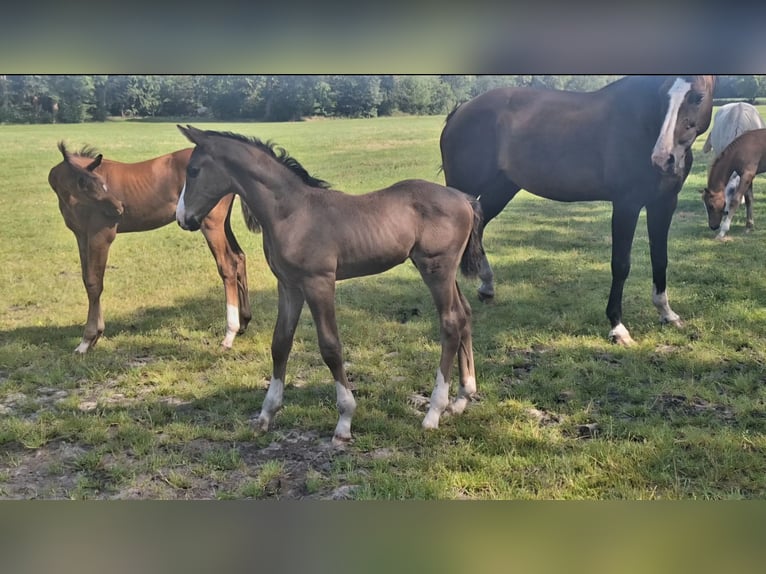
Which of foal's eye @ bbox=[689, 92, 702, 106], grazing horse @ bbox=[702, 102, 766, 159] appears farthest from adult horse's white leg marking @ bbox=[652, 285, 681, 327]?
foal's eye @ bbox=[689, 92, 702, 106]

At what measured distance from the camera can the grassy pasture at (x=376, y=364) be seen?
2471 millimetres

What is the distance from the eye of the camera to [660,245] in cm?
265

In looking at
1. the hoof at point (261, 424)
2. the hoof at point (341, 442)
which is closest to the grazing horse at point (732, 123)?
the hoof at point (341, 442)

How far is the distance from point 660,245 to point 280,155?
1579 millimetres

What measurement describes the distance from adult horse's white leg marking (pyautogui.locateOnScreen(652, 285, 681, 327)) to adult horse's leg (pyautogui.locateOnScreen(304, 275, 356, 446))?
1.31 meters

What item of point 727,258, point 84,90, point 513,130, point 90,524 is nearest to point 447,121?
point 513,130

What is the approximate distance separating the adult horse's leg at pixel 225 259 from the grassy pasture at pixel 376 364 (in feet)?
0.15

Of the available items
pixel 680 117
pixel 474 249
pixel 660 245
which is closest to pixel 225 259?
pixel 474 249

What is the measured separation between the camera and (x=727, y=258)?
2693mm

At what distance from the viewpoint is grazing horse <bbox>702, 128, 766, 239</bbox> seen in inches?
106

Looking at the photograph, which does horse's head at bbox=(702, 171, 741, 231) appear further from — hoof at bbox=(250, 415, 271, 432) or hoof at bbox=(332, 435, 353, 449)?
hoof at bbox=(250, 415, 271, 432)

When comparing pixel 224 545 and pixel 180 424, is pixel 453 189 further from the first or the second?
pixel 224 545

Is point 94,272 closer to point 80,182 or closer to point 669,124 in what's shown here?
point 80,182

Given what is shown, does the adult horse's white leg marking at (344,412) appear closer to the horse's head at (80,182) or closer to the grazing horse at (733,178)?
the horse's head at (80,182)
